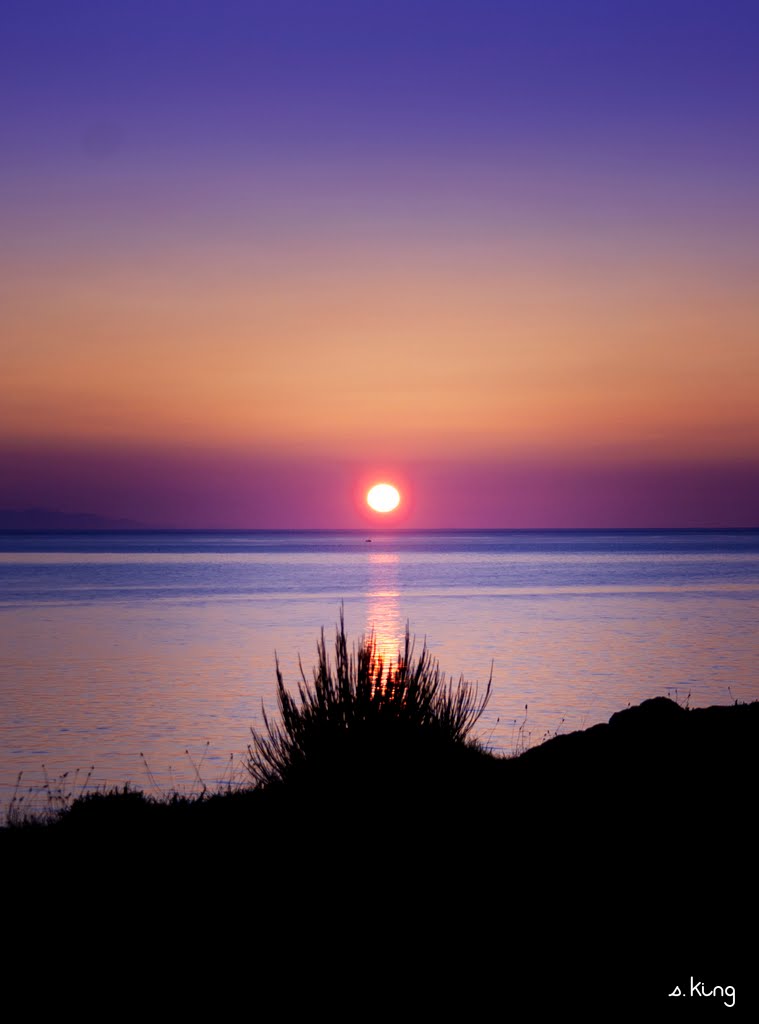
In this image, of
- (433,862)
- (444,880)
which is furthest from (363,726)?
(444,880)

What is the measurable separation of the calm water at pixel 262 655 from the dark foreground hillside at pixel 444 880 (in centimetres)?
738

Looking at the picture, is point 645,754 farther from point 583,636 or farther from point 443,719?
point 583,636

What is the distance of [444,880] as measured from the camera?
736cm

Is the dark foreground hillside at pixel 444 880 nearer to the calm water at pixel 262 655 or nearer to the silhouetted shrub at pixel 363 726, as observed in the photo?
the silhouetted shrub at pixel 363 726

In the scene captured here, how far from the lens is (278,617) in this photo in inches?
1957

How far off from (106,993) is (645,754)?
5880 mm

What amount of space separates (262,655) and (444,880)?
2716cm

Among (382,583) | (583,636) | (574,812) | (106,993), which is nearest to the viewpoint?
(106,993)

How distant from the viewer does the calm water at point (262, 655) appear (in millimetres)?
19891

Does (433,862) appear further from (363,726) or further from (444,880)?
(363,726)

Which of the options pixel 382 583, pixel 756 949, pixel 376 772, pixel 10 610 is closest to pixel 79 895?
pixel 376 772

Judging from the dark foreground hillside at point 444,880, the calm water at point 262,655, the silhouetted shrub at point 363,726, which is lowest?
the calm water at point 262,655

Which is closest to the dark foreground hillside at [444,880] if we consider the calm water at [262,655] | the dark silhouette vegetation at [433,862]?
the dark silhouette vegetation at [433,862]

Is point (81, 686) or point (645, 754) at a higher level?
point (645, 754)
